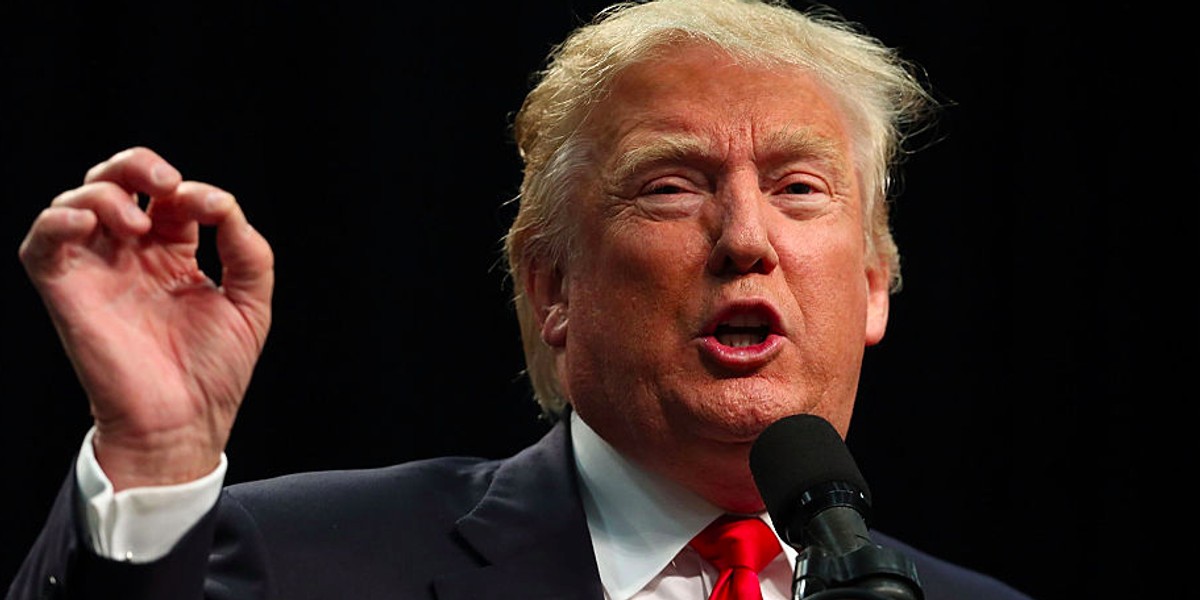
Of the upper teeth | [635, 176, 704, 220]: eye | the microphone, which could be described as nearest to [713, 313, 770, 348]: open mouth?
the upper teeth

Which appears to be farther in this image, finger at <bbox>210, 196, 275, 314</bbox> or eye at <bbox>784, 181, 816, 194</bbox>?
eye at <bbox>784, 181, 816, 194</bbox>

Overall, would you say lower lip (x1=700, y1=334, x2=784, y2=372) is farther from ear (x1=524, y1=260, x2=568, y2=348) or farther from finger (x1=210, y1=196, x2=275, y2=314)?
finger (x1=210, y1=196, x2=275, y2=314)

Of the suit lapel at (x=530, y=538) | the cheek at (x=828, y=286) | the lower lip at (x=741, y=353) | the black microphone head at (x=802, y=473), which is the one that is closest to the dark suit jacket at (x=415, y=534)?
the suit lapel at (x=530, y=538)

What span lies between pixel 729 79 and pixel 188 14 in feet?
3.57

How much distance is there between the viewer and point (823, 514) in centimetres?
155

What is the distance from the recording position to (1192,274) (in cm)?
323

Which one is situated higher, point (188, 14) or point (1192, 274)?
point (188, 14)

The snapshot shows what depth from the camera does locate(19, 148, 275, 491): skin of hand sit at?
1523 mm

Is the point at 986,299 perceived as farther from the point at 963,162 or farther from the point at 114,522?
the point at 114,522

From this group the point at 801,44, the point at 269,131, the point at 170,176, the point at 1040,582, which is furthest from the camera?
the point at 1040,582

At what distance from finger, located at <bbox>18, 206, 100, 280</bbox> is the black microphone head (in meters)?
0.70

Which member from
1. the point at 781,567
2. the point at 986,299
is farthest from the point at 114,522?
the point at 986,299

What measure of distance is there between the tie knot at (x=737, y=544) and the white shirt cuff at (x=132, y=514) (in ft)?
2.72

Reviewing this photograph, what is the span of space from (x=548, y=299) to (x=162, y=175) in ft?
3.22
